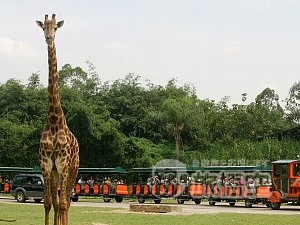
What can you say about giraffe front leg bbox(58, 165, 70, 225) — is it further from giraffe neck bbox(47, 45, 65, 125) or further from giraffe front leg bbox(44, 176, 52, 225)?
giraffe neck bbox(47, 45, 65, 125)

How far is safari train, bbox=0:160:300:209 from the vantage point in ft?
97.3

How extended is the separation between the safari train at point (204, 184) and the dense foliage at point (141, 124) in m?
7.39

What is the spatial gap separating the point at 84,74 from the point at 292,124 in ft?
75.3

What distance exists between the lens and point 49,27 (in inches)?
518

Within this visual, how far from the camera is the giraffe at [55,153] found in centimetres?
1324

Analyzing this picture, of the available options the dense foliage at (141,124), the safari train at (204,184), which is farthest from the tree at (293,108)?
the safari train at (204,184)

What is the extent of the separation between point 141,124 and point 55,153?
48437 mm

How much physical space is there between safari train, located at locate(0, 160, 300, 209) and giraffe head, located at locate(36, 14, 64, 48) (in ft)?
60.4

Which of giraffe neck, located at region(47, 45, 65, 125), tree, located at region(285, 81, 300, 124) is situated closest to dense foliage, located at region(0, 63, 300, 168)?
tree, located at region(285, 81, 300, 124)

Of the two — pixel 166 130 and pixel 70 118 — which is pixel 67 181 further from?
pixel 166 130

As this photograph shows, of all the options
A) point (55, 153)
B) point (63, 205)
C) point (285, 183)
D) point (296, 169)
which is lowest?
point (63, 205)

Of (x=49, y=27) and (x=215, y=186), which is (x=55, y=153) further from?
(x=215, y=186)

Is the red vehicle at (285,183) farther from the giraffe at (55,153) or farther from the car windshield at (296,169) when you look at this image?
the giraffe at (55,153)

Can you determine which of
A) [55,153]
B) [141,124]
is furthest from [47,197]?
[141,124]
